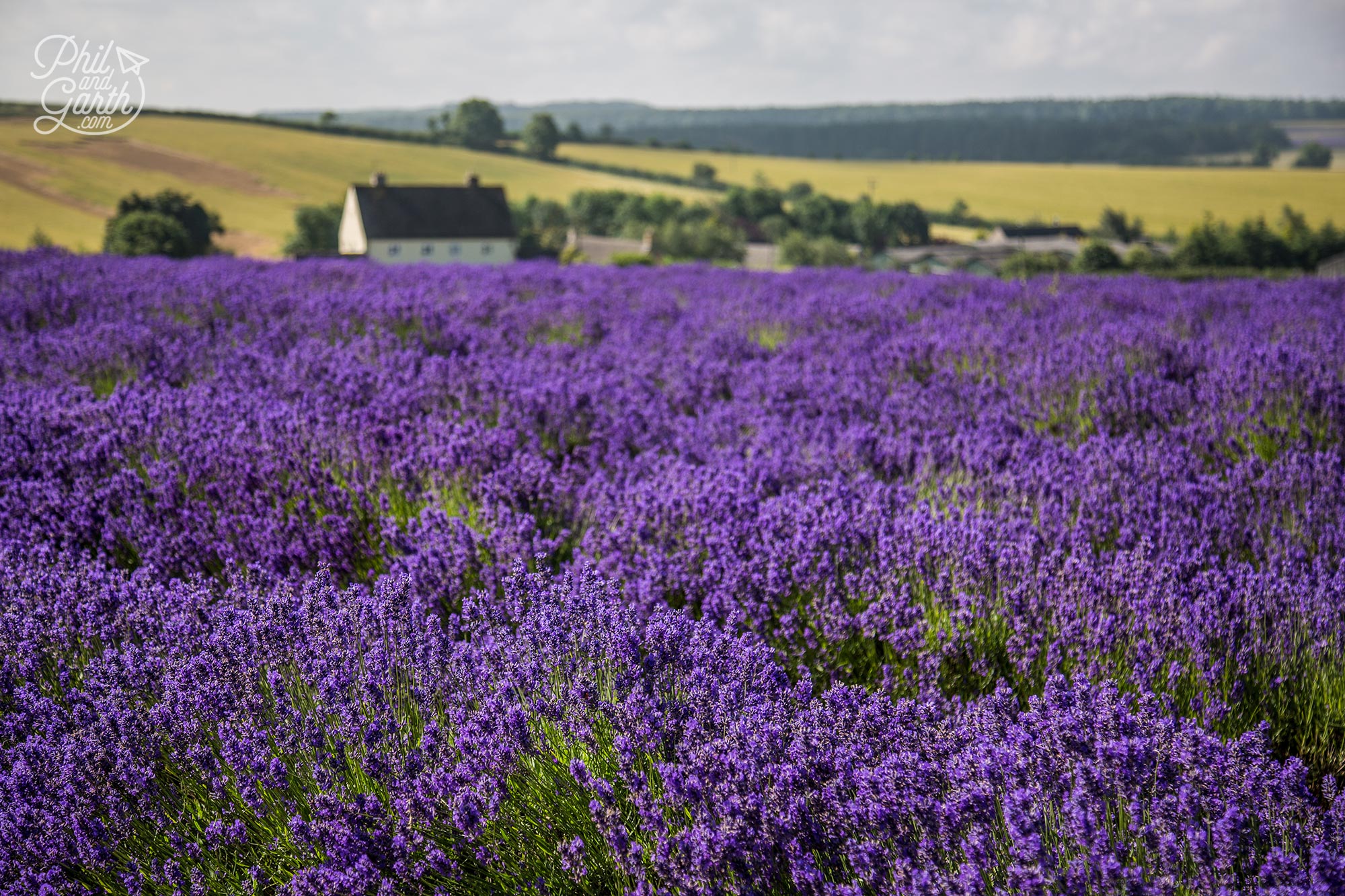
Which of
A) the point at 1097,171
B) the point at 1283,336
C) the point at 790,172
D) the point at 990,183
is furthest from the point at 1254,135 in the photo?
the point at 1283,336

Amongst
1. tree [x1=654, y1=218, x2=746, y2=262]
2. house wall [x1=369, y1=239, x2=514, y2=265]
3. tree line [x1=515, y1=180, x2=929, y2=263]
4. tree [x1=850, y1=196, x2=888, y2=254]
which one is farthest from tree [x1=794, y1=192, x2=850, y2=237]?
house wall [x1=369, y1=239, x2=514, y2=265]

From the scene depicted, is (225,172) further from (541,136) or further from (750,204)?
(750,204)

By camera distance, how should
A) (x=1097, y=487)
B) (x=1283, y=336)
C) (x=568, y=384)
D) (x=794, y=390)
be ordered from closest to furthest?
(x=1097, y=487) < (x=568, y=384) < (x=794, y=390) < (x=1283, y=336)

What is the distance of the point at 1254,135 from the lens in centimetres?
10731

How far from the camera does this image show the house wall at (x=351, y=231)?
1713 inches

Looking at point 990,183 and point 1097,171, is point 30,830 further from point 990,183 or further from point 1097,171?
point 1097,171

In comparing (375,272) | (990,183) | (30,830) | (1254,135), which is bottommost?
(30,830)

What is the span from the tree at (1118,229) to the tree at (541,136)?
1807 inches

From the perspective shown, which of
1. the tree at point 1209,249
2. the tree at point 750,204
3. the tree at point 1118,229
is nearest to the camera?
the tree at point 1209,249

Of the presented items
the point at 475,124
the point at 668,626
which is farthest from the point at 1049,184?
the point at 668,626

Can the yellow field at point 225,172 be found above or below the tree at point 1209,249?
above

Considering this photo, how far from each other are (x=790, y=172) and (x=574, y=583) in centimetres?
9140

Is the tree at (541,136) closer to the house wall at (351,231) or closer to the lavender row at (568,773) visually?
the house wall at (351,231)

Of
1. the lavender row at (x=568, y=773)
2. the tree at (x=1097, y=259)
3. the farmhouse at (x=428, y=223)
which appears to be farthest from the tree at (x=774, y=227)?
the lavender row at (x=568, y=773)
